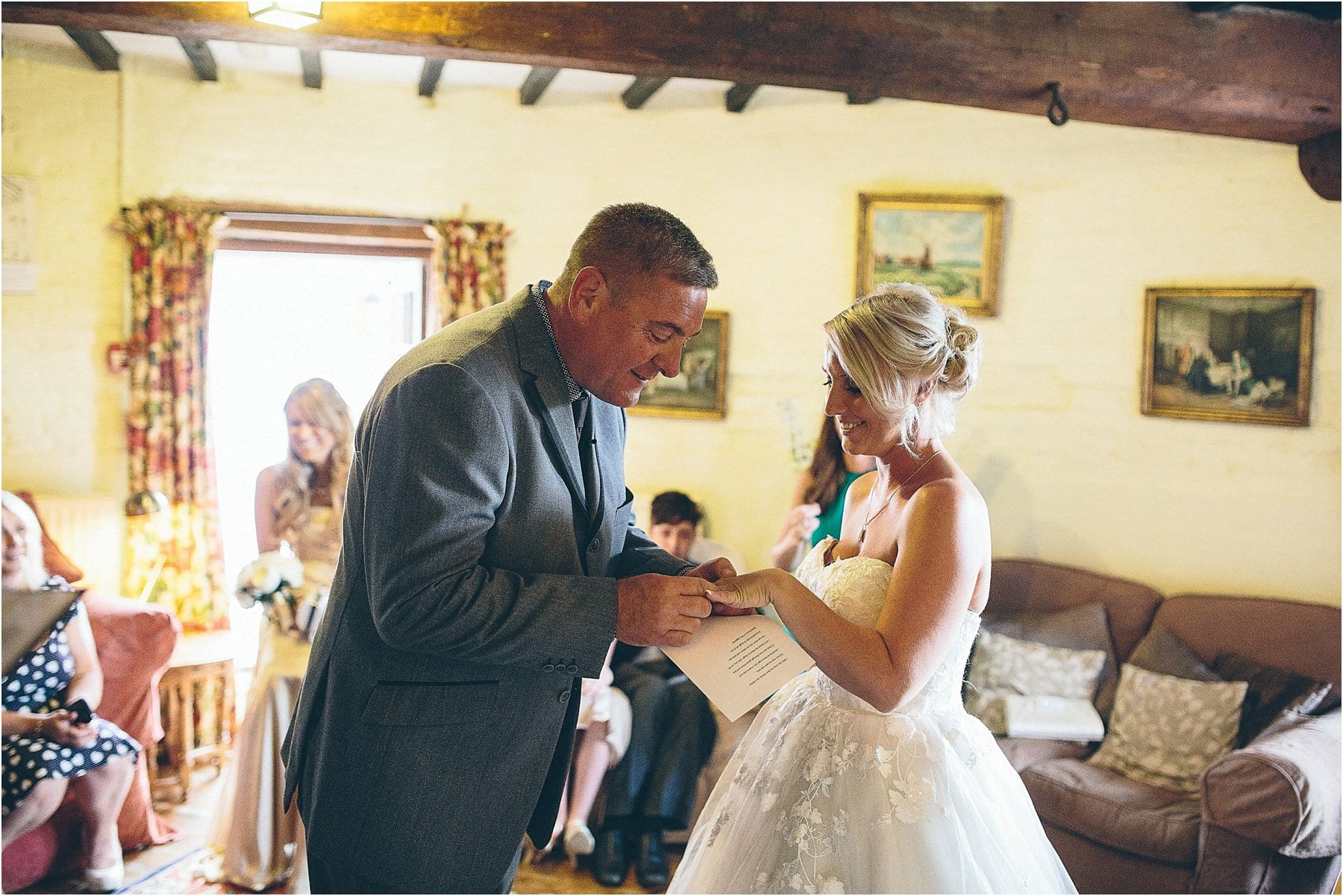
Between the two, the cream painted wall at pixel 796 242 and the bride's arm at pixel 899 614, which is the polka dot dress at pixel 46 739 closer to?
the cream painted wall at pixel 796 242

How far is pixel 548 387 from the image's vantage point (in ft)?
5.61

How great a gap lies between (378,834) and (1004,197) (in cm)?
427

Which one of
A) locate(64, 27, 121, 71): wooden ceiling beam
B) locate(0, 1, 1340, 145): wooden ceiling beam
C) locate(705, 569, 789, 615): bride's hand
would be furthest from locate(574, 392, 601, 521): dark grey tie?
locate(64, 27, 121, 71): wooden ceiling beam

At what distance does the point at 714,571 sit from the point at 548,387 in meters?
0.50

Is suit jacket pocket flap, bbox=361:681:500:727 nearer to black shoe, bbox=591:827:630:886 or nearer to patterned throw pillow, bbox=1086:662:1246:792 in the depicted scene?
black shoe, bbox=591:827:630:886

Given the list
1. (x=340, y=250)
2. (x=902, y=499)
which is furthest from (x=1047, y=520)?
(x=340, y=250)

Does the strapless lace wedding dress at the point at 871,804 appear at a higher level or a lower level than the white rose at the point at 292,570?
lower

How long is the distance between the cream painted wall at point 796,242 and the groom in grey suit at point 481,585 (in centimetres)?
344

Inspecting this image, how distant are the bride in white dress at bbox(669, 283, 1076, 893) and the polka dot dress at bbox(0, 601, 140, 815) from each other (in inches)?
91.4

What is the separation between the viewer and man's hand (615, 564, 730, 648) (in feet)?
5.44

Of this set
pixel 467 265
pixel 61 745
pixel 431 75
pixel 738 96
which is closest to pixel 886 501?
pixel 61 745

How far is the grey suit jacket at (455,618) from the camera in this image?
1.52 metres

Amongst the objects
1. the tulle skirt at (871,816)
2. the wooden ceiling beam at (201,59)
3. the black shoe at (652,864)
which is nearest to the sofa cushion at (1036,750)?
the black shoe at (652,864)

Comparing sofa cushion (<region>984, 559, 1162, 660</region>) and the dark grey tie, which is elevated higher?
the dark grey tie
